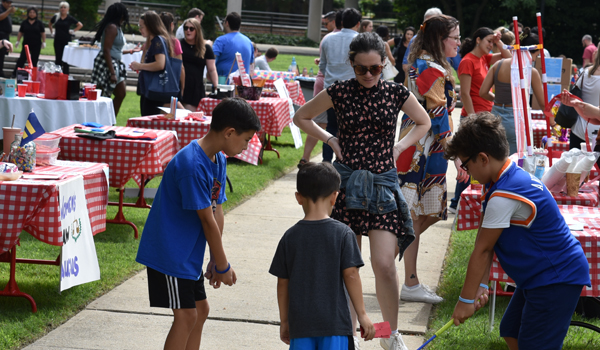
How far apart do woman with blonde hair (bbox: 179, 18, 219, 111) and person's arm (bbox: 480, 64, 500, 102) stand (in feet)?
13.3

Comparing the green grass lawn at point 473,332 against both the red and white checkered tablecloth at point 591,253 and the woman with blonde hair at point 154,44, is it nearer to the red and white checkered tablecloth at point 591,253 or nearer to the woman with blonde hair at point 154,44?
the red and white checkered tablecloth at point 591,253

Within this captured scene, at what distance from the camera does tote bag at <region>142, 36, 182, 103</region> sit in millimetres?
8234

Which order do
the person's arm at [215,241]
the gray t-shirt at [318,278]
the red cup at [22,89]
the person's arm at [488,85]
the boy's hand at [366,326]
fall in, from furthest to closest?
the red cup at [22,89], the person's arm at [488,85], the person's arm at [215,241], the boy's hand at [366,326], the gray t-shirt at [318,278]

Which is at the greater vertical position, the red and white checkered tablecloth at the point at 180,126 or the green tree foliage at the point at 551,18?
the green tree foliage at the point at 551,18

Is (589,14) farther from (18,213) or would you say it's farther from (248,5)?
(18,213)

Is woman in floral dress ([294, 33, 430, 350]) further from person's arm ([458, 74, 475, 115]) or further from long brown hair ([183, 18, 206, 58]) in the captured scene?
long brown hair ([183, 18, 206, 58])

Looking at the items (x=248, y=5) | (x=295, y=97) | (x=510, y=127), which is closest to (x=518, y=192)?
(x=510, y=127)

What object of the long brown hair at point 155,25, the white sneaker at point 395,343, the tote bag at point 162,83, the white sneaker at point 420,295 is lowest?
the white sneaker at point 420,295

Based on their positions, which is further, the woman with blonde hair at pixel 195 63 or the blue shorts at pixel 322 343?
the woman with blonde hair at pixel 195 63

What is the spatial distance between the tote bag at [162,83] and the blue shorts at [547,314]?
5999mm

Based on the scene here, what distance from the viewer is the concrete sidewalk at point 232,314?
412 cm

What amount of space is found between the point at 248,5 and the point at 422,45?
177 feet

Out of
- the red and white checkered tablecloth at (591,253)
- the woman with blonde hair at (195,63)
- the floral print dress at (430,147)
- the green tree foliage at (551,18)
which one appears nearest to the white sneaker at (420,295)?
the floral print dress at (430,147)

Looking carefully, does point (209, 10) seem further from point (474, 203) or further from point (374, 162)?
point (374, 162)
